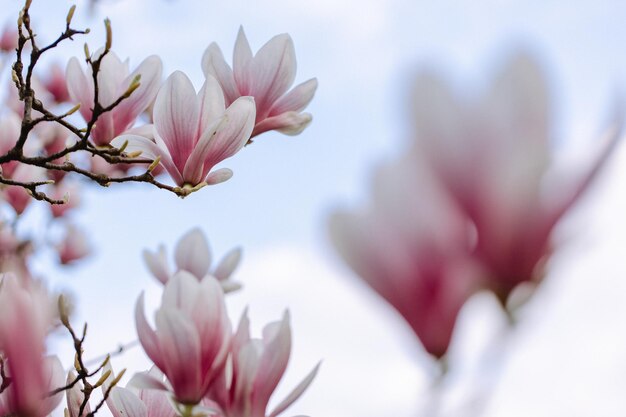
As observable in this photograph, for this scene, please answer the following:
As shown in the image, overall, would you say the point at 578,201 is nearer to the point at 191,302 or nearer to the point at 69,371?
the point at 191,302

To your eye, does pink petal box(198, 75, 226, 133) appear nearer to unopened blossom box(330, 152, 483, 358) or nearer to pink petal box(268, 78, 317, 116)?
pink petal box(268, 78, 317, 116)

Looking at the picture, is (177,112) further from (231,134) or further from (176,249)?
(176,249)

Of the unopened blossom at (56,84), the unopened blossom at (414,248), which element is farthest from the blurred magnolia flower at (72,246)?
the unopened blossom at (414,248)

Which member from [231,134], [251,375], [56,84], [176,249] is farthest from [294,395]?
[56,84]

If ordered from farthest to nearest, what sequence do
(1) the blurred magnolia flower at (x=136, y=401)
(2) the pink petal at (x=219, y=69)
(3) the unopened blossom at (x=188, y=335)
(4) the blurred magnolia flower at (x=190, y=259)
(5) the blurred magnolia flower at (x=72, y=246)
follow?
(5) the blurred magnolia flower at (x=72, y=246)
(4) the blurred magnolia flower at (x=190, y=259)
(2) the pink petal at (x=219, y=69)
(1) the blurred magnolia flower at (x=136, y=401)
(3) the unopened blossom at (x=188, y=335)

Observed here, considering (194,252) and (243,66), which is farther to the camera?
(194,252)

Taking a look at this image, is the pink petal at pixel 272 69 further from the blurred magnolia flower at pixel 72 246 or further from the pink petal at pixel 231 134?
the blurred magnolia flower at pixel 72 246
